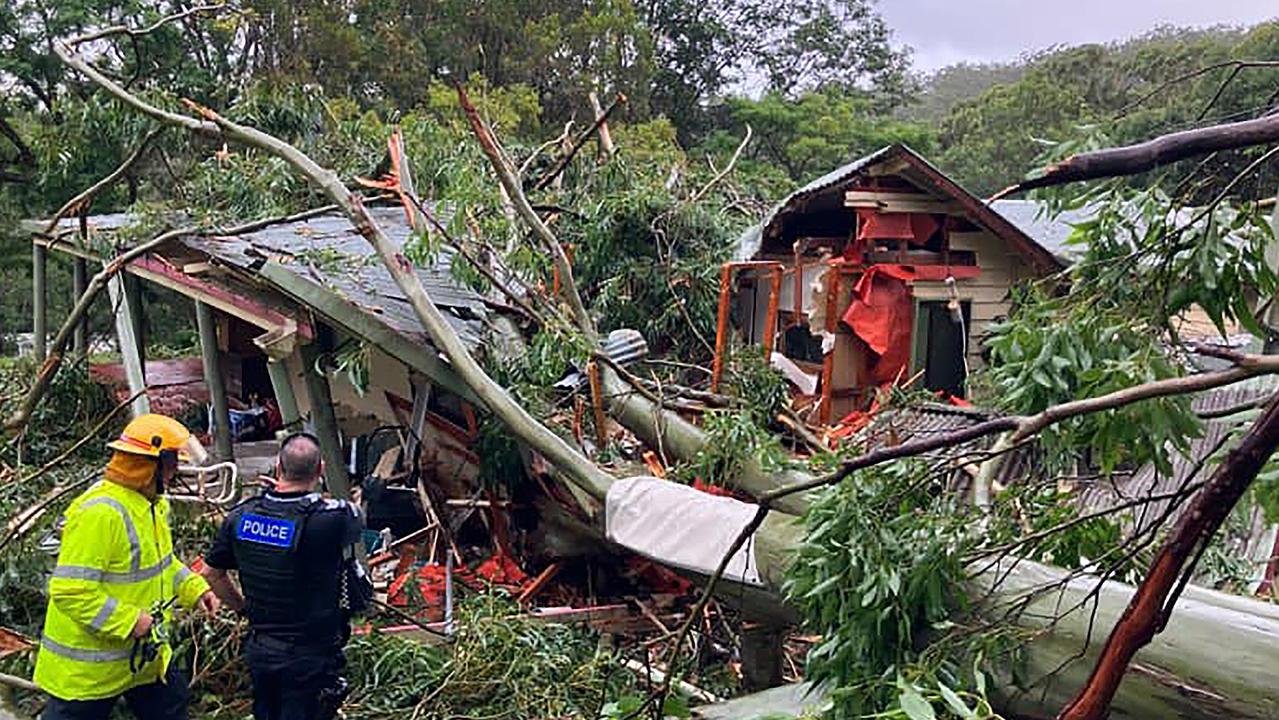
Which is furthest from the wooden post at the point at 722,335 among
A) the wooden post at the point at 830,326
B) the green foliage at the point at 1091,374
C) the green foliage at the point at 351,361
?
the green foliage at the point at 1091,374

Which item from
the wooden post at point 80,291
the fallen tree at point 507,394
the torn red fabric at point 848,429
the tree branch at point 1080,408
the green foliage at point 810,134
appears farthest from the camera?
the green foliage at point 810,134

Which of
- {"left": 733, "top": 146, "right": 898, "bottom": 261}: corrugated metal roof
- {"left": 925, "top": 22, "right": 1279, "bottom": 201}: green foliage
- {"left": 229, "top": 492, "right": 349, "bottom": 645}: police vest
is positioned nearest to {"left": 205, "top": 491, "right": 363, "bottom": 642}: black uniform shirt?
{"left": 229, "top": 492, "right": 349, "bottom": 645}: police vest

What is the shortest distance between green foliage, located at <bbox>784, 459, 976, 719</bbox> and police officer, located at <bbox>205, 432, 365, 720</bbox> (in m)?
1.84

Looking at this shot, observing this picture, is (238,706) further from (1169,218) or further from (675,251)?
(675,251)

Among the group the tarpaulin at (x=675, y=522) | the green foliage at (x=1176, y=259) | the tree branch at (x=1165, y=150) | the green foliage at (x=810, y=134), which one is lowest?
the tarpaulin at (x=675, y=522)

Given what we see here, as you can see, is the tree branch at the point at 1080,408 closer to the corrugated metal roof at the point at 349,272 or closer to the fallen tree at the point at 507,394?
the fallen tree at the point at 507,394

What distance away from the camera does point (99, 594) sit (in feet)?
11.0

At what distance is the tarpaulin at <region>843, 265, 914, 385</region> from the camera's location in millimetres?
9312

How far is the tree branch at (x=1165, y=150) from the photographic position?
113 centimetres

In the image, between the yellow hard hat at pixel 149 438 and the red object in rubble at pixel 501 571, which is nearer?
the yellow hard hat at pixel 149 438

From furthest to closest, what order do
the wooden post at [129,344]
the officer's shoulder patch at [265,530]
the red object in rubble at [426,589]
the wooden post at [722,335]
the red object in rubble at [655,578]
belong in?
the wooden post at [129,344] < the wooden post at [722,335] < the red object in rubble at [655,578] < the red object in rubble at [426,589] < the officer's shoulder patch at [265,530]

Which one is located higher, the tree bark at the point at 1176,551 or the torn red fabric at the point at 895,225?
the torn red fabric at the point at 895,225

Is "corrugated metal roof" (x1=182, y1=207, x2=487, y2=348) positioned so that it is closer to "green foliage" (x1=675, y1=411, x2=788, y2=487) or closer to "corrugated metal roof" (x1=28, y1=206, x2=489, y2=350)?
"corrugated metal roof" (x1=28, y1=206, x2=489, y2=350)

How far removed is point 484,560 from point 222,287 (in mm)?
2592
